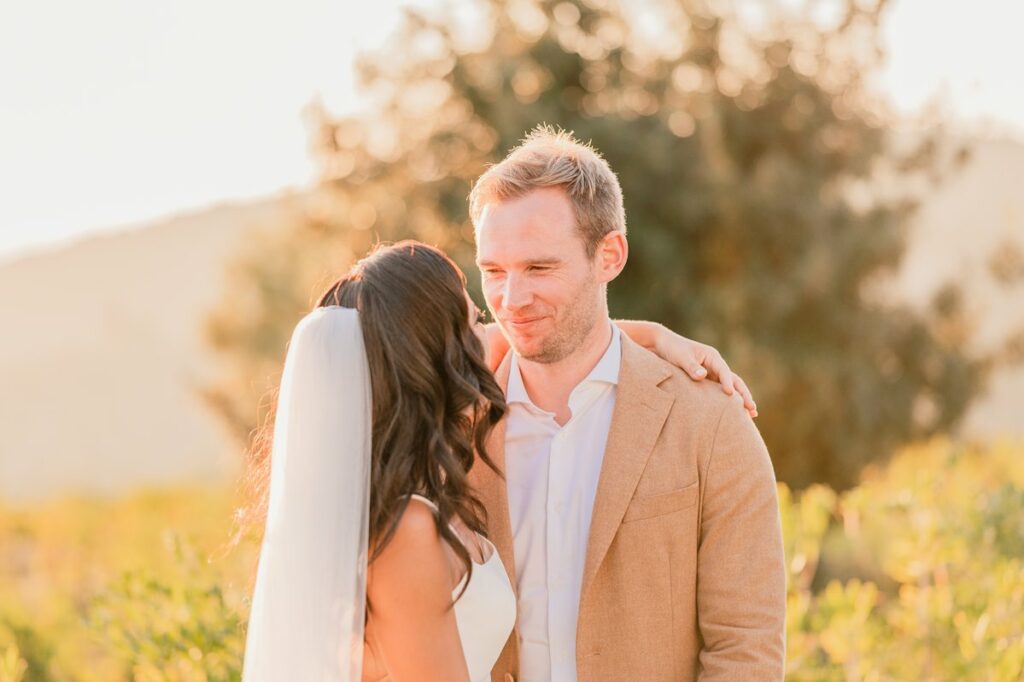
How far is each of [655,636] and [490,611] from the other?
0.46m

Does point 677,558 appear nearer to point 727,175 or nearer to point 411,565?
point 411,565

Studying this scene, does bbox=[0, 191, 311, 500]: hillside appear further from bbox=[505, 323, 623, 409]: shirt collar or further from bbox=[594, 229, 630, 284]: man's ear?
bbox=[594, 229, 630, 284]: man's ear

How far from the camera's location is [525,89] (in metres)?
15.8

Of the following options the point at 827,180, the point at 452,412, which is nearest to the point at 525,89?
the point at 827,180

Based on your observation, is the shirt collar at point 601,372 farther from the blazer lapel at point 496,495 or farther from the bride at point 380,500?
the bride at point 380,500

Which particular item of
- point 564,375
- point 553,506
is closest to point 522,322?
Result: point 564,375

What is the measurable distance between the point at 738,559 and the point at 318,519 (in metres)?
1.04

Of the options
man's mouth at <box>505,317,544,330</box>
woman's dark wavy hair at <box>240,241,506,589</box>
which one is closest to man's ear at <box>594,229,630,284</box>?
man's mouth at <box>505,317,544,330</box>

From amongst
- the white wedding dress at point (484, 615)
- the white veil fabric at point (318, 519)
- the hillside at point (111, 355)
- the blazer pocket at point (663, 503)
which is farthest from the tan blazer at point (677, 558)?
the hillside at point (111, 355)

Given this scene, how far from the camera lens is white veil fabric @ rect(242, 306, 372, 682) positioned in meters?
2.53

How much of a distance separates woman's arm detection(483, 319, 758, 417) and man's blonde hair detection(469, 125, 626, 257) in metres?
0.35

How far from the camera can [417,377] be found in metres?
2.67

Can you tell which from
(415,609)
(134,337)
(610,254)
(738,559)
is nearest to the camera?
(415,609)

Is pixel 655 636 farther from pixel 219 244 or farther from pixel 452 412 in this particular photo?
pixel 219 244
